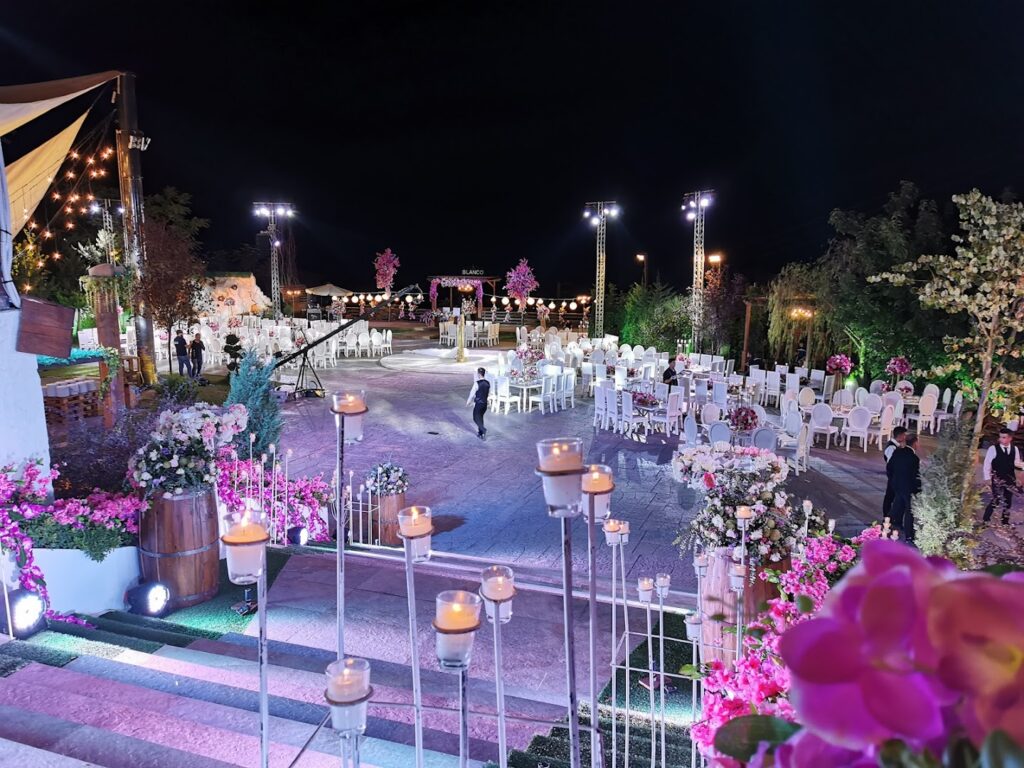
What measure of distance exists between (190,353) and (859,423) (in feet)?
40.7

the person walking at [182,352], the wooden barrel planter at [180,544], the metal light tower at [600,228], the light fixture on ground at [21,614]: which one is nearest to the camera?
the light fixture on ground at [21,614]

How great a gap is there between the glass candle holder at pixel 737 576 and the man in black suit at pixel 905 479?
2935 millimetres

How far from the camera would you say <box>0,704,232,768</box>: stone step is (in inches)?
104

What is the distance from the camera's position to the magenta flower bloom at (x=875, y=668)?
20.8 inches

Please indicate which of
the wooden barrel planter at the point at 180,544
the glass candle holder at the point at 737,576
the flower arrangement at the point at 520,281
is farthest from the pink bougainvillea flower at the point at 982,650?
the flower arrangement at the point at 520,281

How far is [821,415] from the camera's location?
9961 mm

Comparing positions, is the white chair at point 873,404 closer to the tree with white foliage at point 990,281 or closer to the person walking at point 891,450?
the tree with white foliage at point 990,281

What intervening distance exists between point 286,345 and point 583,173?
104 feet

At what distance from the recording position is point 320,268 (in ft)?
168

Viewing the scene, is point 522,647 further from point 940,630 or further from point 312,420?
point 312,420

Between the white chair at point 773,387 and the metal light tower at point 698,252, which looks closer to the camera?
the white chair at point 773,387

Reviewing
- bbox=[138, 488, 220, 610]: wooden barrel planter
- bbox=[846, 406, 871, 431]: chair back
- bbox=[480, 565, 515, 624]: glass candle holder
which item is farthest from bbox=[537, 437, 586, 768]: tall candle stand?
bbox=[846, 406, 871, 431]: chair back

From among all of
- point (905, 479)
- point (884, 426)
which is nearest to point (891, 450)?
point (905, 479)

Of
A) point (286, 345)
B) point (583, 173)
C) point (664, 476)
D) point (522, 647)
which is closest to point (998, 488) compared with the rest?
point (664, 476)
